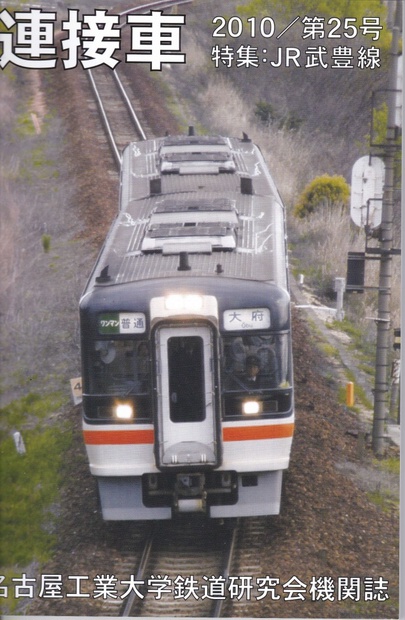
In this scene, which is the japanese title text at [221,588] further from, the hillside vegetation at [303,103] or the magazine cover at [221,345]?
the hillside vegetation at [303,103]

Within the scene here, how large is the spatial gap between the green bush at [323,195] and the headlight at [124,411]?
3812 millimetres

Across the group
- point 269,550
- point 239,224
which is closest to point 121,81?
point 239,224

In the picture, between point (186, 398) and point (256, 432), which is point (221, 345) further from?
point (256, 432)

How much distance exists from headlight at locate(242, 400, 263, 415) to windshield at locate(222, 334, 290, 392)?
11 cm

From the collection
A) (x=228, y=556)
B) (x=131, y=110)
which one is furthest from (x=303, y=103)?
(x=228, y=556)

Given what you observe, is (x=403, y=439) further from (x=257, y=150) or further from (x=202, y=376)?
(x=257, y=150)

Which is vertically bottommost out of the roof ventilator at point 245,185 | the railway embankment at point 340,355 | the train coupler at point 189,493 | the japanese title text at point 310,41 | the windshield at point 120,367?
the train coupler at point 189,493

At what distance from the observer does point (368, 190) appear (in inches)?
390

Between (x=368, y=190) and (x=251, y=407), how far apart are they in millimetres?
2613

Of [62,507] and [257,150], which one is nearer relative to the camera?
[62,507]

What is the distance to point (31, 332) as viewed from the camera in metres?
11.6

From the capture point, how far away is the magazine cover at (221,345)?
27.6 ft

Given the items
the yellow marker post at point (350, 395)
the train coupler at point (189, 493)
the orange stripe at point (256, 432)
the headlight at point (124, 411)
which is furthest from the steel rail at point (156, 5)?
the yellow marker post at point (350, 395)

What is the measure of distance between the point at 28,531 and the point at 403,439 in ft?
11.2
